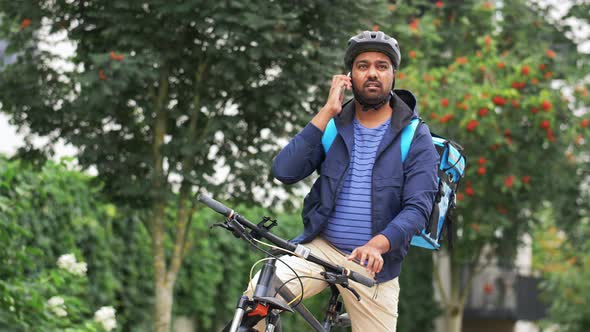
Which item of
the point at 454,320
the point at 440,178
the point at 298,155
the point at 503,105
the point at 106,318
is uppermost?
the point at 298,155

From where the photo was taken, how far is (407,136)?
15.2 ft

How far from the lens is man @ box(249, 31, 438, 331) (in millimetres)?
4523

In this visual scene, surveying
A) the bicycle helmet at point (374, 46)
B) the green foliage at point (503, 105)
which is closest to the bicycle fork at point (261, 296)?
the bicycle helmet at point (374, 46)

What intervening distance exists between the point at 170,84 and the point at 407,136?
4344 millimetres

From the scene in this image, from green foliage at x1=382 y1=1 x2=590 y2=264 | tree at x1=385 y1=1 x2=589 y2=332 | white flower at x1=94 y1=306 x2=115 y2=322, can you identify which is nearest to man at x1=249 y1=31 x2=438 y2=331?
white flower at x1=94 y1=306 x2=115 y2=322

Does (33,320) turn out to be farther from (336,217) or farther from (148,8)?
(336,217)

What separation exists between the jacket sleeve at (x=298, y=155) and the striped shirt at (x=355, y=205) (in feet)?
0.63

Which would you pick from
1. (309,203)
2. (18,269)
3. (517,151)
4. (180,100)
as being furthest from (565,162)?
(309,203)

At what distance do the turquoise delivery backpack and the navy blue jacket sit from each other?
3 centimetres

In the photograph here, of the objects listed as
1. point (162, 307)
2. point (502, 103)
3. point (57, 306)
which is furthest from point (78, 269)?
point (502, 103)

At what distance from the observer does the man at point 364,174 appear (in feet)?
14.8

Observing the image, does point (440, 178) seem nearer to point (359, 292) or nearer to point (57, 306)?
point (359, 292)

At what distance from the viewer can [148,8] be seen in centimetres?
810

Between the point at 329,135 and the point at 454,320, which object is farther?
the point at 454,320
